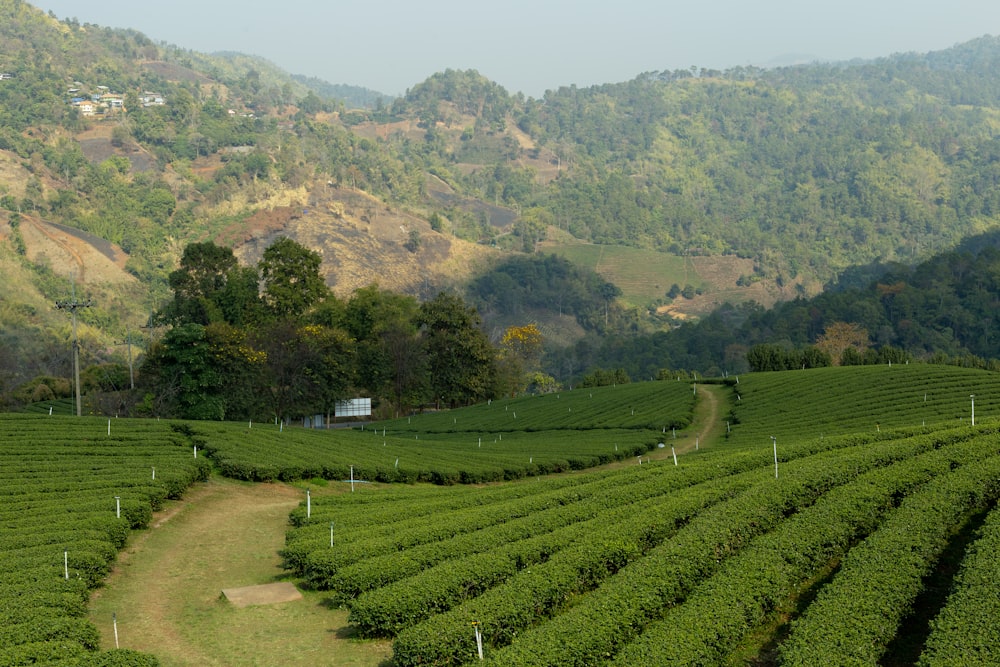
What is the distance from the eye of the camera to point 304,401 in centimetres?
7394

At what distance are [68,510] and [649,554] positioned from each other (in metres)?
18.4

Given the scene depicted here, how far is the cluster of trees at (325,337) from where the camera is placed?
7350 cm

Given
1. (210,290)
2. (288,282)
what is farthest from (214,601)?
(210,290)

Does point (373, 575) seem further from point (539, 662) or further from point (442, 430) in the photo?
point (442, 430)

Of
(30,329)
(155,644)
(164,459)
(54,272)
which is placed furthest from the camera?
(54,272)

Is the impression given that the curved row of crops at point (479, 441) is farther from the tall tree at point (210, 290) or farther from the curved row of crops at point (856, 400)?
the tall tree at point (210, 290)

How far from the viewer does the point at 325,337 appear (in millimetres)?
76688

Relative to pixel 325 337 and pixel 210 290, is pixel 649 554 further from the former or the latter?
pixel 210 290

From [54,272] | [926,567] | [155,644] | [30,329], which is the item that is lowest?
[155,644]

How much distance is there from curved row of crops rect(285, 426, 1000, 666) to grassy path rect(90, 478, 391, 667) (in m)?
0.92

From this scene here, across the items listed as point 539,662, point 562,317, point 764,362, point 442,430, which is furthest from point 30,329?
point 539,662

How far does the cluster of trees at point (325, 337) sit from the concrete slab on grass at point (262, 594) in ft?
154

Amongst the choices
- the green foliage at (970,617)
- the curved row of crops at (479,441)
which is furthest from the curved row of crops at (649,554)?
the curved row of crops at (479,441)

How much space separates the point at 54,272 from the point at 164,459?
12179cm
